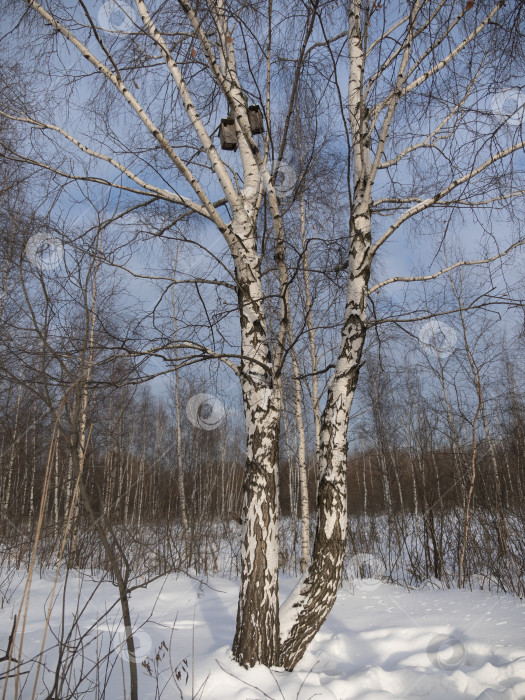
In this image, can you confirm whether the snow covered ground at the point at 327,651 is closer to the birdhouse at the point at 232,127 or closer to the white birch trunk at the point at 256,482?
the white birch trunk at the point at 256,482

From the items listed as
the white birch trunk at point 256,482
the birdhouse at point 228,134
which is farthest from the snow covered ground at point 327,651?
the birdhouse at point 228,134

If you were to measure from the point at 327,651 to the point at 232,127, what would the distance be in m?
3.69

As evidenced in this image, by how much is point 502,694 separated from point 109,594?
375cm

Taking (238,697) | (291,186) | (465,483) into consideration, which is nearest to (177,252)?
(291,186)

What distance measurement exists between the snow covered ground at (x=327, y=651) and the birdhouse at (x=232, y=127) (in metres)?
2.81

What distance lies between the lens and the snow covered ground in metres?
2.24

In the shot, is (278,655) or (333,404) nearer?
(278,655)

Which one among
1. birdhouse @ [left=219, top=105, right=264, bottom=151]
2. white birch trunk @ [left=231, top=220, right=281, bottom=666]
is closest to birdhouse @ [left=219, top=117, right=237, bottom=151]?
birdhouse @ [left=219, top=105, right=264, bottom=151]

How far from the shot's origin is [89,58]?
8.95 ft

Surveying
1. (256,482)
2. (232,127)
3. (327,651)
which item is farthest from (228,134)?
(327,651)

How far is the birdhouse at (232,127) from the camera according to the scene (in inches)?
119

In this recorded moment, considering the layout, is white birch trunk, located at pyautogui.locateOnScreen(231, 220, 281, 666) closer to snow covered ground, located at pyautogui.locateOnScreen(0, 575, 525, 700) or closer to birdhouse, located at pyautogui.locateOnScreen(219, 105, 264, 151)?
snow covered ground, located at pyautogui.locateOnScreen(0, 575, 525, 700)

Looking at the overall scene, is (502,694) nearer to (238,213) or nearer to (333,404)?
(333,404)

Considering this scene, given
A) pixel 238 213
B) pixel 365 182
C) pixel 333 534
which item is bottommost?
pixel 333 534
